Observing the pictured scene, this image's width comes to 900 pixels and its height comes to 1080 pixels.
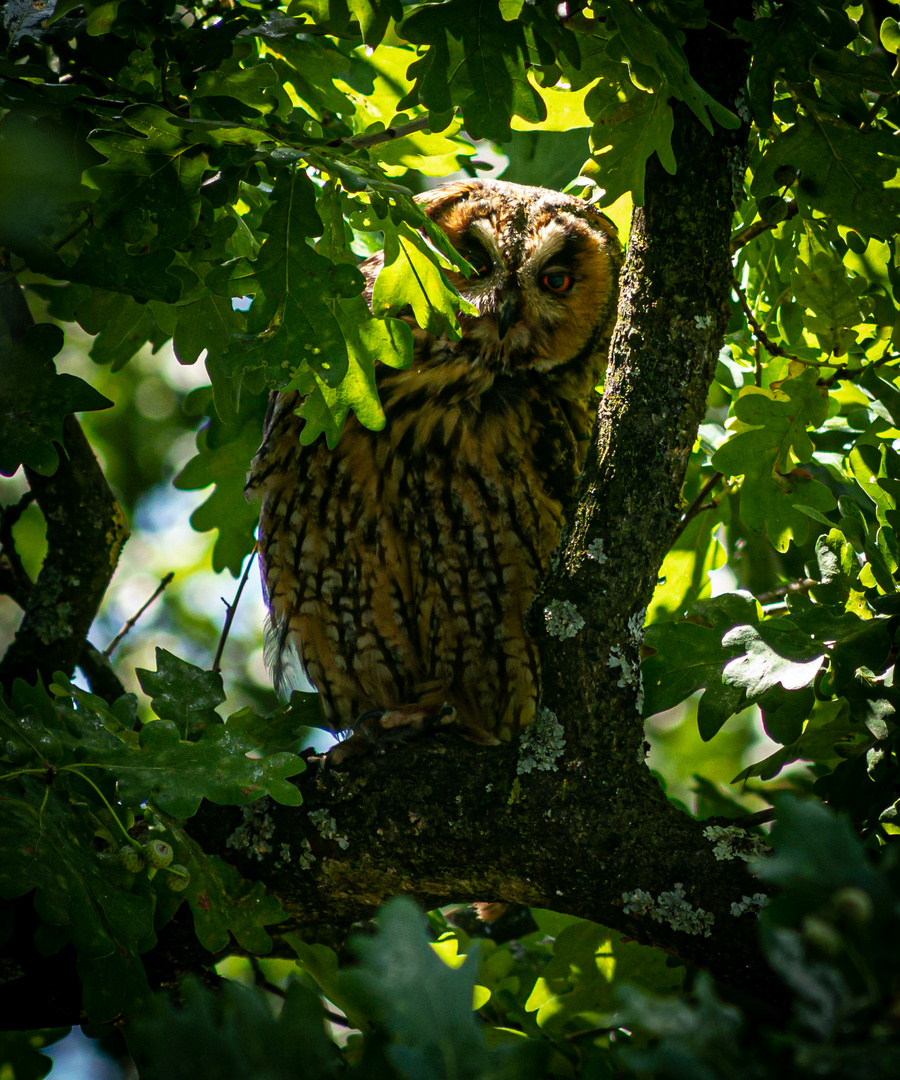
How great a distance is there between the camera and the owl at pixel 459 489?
226 cm

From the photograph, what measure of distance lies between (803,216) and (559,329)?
81 cm

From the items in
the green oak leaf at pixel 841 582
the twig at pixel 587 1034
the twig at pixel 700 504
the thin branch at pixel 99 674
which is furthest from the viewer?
the thin branch at pixel 99 674

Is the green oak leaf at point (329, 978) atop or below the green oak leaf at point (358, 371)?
below

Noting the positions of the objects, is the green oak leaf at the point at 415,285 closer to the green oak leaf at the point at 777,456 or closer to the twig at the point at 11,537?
the green oak leaf at the point at 777,456

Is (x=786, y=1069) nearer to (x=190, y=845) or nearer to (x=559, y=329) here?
(x=190, y=845)

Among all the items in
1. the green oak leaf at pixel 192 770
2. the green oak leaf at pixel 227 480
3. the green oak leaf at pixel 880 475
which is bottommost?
the green oak leaf at pixel 192 770

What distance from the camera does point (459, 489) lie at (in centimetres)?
227

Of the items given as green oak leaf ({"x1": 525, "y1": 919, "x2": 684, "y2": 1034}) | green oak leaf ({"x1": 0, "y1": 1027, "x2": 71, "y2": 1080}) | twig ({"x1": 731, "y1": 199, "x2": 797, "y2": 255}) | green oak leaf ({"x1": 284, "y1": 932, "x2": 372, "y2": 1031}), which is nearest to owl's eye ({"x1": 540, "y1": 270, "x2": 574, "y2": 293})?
twig ({"x1": 731, "y1": 199, "x2": 797, "y2": 255})

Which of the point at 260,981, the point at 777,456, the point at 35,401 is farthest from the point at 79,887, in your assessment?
the point at 777,456

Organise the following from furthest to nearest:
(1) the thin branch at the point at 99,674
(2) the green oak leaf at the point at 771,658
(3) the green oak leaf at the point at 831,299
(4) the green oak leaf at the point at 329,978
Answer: (1) the thin branch at the point at 99,674 → (3) the green oak leaf at the point at 831,299 → (4) the green oak leaf at the point at 329,978 → (2) the green oak leaf at the point at 771,658

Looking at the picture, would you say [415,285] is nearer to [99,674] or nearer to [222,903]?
[222,903]

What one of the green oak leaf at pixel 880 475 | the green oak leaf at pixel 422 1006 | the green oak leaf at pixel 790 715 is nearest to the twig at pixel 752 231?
the green oak leaf at pixel 880 475

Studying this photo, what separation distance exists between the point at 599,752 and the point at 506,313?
1231 mm

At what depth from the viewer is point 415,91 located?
1.42m
